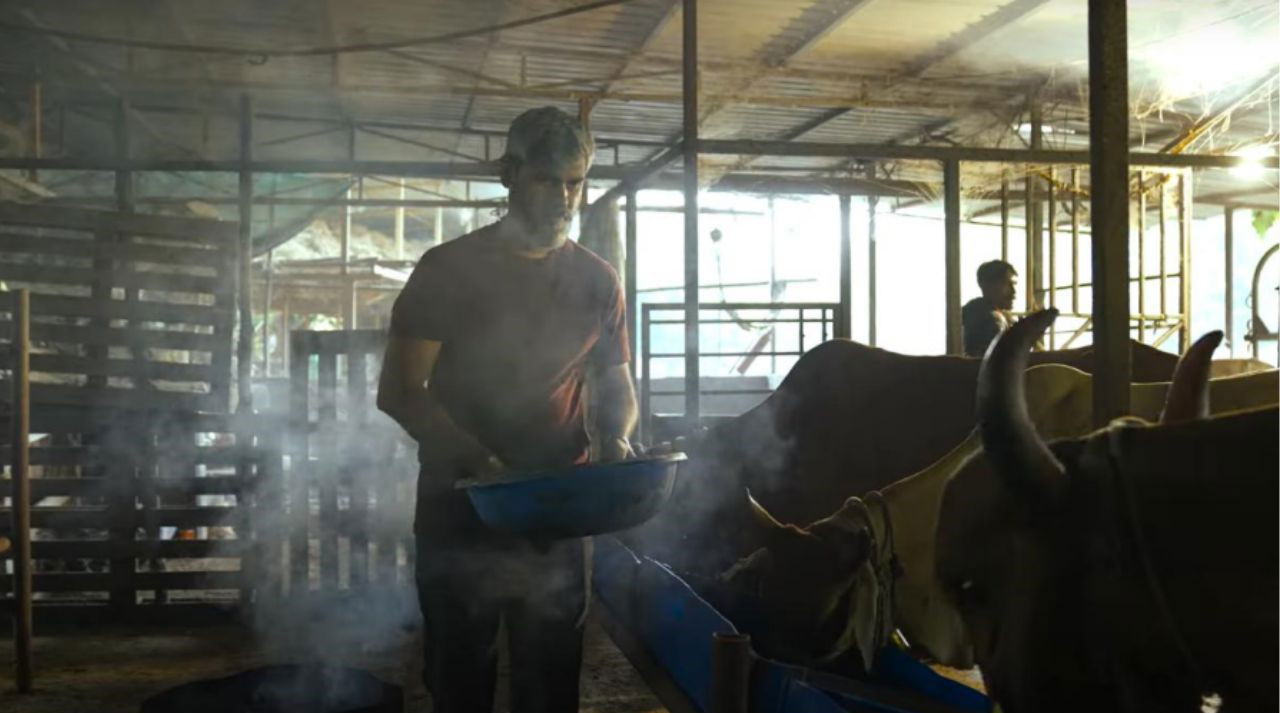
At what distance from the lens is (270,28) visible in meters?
7.95

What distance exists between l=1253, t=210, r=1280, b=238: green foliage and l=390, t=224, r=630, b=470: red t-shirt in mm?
15788

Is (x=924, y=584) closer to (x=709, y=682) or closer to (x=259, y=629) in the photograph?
(x=709, y=682)

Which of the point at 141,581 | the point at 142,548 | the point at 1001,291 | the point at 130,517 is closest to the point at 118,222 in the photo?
the point at 130,517

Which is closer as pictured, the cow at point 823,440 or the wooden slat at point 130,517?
the cow at point 823,440

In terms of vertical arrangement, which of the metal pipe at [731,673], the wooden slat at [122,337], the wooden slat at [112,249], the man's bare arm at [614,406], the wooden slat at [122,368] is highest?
the wooden slat at [112,249]

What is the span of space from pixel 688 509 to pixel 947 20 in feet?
14.6

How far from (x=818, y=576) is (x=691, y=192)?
261cm

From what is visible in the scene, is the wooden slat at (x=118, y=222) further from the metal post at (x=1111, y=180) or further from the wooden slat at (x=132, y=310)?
the metal post at (x=1111, y=180)

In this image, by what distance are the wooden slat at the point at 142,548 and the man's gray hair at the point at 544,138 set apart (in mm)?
4738

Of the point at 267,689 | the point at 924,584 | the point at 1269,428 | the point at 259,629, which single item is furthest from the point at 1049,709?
the point at 259,629

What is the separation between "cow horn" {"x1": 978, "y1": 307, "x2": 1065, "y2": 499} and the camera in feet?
5.69

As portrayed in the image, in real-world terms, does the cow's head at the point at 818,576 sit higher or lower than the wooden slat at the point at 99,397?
lower

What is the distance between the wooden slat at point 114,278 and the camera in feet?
21.6

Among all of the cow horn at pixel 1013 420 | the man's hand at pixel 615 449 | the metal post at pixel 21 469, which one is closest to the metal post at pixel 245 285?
the metal post at pixel 21 469
